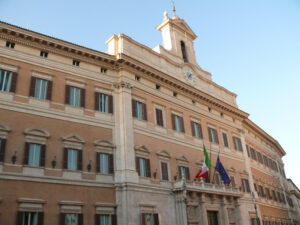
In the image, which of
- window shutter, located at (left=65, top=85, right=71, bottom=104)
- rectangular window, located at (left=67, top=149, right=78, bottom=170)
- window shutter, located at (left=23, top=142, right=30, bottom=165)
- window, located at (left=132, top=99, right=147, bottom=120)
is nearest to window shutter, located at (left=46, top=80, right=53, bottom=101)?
window shutter, located at (left=65, top=85, right=71, bottom=104)

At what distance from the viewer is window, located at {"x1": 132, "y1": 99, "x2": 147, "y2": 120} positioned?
2436cm

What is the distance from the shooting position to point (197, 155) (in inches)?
1111

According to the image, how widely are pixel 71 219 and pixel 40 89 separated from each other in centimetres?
864

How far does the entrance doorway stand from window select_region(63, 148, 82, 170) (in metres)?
12.3

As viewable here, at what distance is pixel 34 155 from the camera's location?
18578mm

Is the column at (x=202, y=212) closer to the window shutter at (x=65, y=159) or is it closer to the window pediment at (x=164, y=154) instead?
the window pediment at (x=164, y=154)

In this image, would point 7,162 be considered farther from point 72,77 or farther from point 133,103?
point 133,103

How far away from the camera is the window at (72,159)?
1961cm

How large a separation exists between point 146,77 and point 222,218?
13.8 metres

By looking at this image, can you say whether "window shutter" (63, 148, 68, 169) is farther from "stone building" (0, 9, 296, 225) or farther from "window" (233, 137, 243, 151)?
"window" (233, 137, 243, 151)

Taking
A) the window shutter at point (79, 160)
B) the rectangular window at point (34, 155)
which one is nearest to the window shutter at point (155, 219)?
the window shutter at point (79, 160)

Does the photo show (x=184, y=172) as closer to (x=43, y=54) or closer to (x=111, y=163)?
(x=111, y=163)

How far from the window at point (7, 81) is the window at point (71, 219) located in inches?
331

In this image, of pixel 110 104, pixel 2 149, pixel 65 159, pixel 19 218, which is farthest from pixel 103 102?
pixel 19 218
